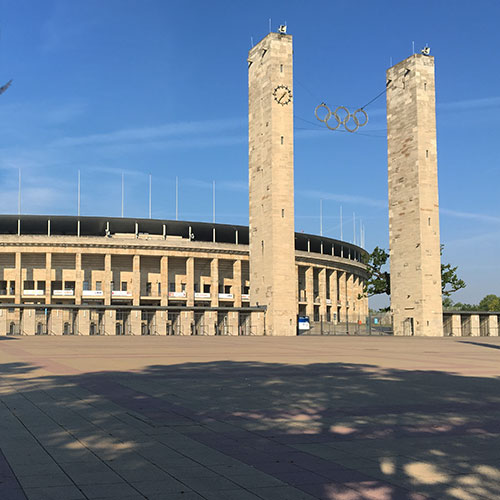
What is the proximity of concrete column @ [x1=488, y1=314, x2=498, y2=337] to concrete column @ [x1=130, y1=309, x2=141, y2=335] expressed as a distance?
35077 mm

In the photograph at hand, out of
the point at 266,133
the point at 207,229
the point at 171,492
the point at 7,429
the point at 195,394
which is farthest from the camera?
the point at 207,229

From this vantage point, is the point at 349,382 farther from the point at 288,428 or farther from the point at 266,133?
the point at 266,133

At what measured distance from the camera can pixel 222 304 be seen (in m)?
94.4

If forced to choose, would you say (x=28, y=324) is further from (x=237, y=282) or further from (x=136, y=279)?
(x=237, y=282)

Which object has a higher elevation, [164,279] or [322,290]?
[164,279]

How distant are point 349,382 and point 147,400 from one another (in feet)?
17.6

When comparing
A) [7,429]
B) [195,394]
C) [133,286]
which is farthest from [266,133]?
[7,429]

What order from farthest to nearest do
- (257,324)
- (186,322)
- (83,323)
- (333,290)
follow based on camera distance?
1. (333,290)
2. (257,324)
3. (186,322)
4. (83,323)

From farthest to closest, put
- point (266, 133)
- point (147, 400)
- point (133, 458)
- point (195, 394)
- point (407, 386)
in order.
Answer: point (266, 133), point (407, 386), point (195, 394), point (147, 400), point (133, 458)

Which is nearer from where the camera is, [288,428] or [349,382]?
[288,428]

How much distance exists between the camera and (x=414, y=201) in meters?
58.2

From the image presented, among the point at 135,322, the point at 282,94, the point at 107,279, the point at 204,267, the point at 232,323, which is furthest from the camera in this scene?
the point at 204,267

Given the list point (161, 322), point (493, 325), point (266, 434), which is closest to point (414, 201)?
point (493, 325)

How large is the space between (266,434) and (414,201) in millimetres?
52912
